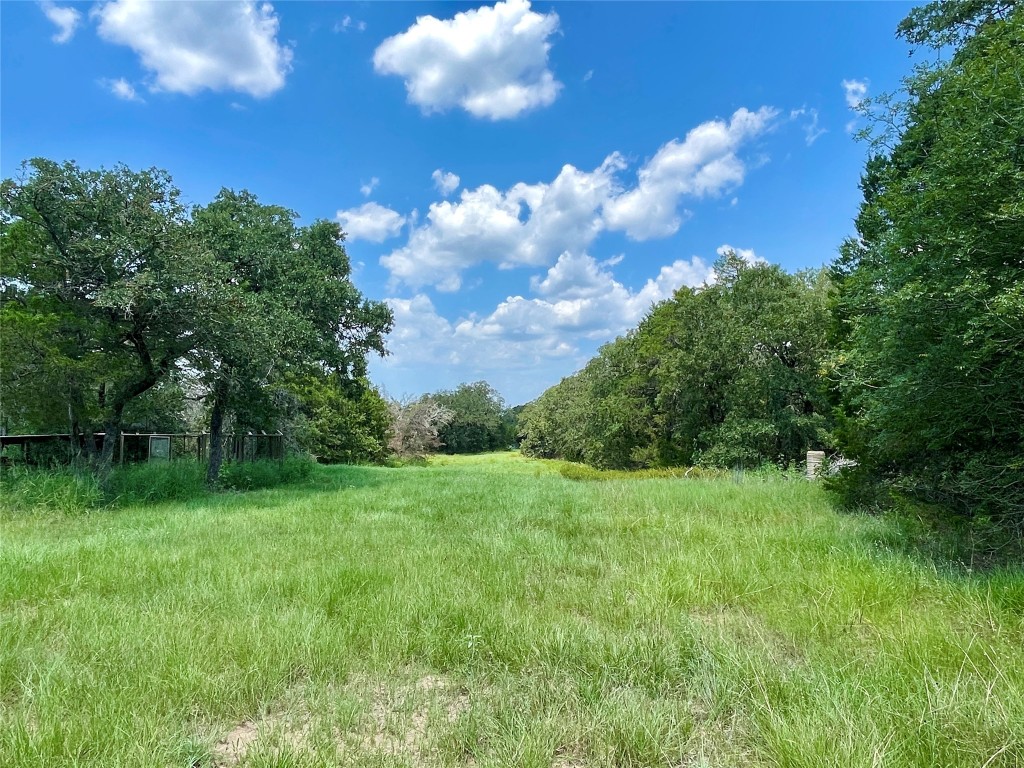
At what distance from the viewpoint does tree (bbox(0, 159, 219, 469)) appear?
8844 millimetres

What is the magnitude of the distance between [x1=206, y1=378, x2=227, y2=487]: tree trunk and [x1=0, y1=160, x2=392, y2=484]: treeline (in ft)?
0.16

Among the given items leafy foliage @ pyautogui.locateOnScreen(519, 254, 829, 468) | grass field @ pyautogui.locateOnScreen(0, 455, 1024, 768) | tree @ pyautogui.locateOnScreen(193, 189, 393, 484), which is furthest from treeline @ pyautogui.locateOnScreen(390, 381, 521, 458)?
grass field @ pyautogui.locateOnScreen(0, 455, 1024, 768)

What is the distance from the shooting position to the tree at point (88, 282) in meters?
8.84

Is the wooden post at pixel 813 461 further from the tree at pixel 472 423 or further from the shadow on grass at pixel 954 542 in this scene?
the tree at pixel 472 423

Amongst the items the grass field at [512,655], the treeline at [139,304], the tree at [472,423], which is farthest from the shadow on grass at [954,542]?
the tree at [472,423]

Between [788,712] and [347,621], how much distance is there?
9.34ft

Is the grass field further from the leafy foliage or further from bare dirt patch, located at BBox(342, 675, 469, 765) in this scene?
the leafy foliage

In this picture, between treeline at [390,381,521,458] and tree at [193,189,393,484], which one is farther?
treeline at [390,381,521,458]

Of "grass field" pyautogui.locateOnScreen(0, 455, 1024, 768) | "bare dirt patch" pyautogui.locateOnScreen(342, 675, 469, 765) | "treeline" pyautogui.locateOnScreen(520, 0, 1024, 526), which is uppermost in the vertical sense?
"treeline" pyautogui.locateOnScreen(520, 0, 1024, 526)

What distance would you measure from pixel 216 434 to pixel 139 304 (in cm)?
503

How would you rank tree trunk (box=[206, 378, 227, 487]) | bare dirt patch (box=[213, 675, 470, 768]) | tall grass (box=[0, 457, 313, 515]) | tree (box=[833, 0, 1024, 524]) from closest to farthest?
bare dirt patch (box=[213, 675, 470, 768]) → tree (box=[833, 0, 1024, 524]) → tall grass (box=[0, 457, 313, 515]) → tree trunk (box=[206, 378, 227, 487])

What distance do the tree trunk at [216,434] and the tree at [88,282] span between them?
8.26 ft

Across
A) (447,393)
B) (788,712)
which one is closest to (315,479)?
(788,712)

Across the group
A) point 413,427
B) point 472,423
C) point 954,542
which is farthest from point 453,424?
point 954,542
